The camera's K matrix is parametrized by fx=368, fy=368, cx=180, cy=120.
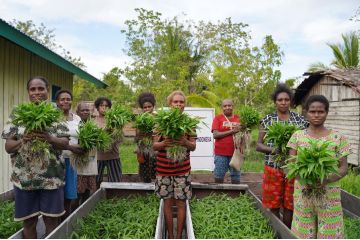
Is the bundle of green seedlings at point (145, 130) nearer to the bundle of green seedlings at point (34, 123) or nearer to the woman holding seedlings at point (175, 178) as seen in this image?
the woman holding seedlings at point (175, 178)

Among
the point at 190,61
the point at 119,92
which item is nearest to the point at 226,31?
the point at 190,61

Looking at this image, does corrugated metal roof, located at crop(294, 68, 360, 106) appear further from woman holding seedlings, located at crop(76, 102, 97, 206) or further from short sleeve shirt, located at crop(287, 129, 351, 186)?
woman holding seedlings, located at crop(76, 102, 97, 206)

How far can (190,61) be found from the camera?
21.5m

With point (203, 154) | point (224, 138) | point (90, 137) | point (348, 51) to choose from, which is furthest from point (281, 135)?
point (348, 51)

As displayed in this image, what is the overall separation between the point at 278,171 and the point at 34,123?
2.59 m

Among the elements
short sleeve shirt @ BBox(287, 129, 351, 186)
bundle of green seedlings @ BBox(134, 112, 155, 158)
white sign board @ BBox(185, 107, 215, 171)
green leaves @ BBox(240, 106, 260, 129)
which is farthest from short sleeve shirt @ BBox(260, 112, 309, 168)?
white sign board @ BBox(185, 107, 215, 171)

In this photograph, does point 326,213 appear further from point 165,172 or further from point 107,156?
point 107,156

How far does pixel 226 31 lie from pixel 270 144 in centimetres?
1937

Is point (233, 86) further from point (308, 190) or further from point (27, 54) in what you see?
point (308, 190)

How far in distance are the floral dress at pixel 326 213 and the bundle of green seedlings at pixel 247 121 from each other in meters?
2.31

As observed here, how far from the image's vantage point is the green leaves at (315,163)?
10.0 feet

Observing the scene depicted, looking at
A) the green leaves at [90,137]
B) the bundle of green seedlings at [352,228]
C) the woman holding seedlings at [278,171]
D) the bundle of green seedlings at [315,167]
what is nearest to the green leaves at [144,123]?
the green leaves at [90,137]

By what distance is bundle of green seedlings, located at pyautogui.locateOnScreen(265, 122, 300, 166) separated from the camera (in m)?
4.00

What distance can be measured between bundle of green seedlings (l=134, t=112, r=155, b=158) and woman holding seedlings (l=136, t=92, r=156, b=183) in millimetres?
36
